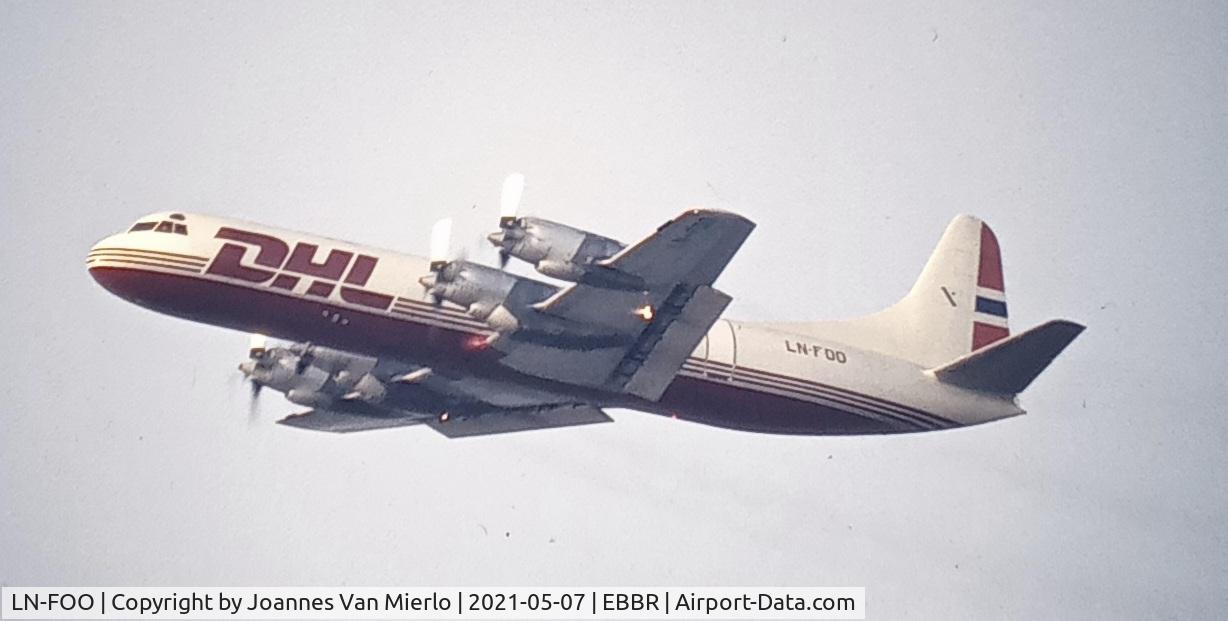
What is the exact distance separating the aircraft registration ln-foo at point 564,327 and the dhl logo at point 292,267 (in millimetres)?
27

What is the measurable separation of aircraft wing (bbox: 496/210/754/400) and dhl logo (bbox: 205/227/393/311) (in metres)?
2.65

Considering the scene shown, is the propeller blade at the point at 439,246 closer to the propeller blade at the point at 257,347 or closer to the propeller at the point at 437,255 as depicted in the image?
the propeller at the point at 437,255

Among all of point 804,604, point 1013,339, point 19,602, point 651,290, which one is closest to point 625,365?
point 651,290

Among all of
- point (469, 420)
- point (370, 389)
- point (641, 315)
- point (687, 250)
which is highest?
point (687, 250)

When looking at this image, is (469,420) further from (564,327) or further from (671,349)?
(671,349)

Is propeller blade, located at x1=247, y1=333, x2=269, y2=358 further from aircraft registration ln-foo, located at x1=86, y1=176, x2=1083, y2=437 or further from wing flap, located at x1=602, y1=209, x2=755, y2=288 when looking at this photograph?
wing flap, located at x1=602, y1=209, x2=755, y2=288

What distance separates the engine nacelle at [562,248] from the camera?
28.0 meters

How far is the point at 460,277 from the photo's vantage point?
94.5ft

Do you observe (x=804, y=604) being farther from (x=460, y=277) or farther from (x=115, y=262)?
(x=115, y=262)

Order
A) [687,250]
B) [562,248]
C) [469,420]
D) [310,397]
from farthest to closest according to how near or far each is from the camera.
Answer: [310,397] → [469,420] → [562,248] → [687,250]

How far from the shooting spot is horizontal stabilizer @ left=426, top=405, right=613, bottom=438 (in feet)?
106

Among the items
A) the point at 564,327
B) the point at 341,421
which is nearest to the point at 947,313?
the point at 564,327

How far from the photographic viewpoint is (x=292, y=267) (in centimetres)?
2864

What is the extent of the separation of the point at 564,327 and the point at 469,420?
5.45 meters
